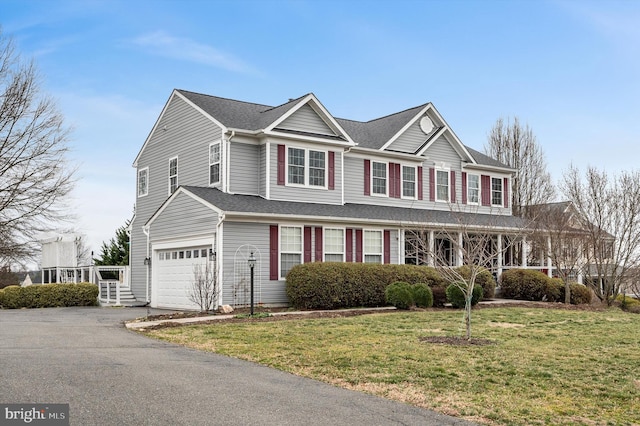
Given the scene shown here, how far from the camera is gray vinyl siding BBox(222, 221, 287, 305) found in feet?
67.3

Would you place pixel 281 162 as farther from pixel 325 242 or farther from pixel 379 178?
pixel 379 178

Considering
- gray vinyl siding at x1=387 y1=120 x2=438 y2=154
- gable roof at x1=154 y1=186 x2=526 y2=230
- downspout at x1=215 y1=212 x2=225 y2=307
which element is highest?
gray vinyl siding at x1=387 y1=120 x2=438 y2=154

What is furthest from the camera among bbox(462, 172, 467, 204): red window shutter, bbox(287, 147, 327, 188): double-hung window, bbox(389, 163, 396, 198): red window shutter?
bbox(462, 172, 467, 204): red window shutter

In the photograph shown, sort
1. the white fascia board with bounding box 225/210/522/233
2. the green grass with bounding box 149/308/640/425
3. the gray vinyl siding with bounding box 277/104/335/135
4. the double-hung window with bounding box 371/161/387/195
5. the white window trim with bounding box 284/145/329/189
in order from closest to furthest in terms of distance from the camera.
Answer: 1. the green grass with bounding box 149/308/640/425
2. the white fascia board with bounding box 225/210/522/233
3. the white window trim with bounding box 284/145/329/189
4. the gray vinyl siding with bounding box 277/104/335/135
5. the double-hung window with bounding box 371/161/387/195

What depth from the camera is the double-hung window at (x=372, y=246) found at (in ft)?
78.2

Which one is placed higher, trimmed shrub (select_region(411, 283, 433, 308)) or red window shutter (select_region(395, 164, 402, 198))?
red window shutter (select_region(395, 164, 402, 198))

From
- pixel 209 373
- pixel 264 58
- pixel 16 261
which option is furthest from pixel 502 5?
pixel 16 261

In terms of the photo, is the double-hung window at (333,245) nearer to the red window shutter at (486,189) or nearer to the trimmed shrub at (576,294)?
the trimmed shrub at (576,294)

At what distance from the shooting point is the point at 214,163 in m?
23.3

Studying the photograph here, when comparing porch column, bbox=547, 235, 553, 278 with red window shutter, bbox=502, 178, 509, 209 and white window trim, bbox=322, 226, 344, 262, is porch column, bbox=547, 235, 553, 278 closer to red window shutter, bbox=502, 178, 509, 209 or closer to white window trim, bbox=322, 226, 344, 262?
red window shutter, bbox=502, 178, 509, 209

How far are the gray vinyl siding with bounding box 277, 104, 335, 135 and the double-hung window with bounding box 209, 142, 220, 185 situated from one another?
8.02 feet

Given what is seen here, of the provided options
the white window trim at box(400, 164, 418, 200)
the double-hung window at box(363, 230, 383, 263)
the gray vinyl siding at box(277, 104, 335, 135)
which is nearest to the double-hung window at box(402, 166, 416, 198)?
the white window trim at box(400, 164, 418, 200)

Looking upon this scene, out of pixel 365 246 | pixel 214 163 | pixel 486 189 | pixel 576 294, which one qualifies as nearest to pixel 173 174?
pixel 214 163

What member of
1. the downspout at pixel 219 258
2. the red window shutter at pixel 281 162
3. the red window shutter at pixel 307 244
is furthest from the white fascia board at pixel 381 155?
the downspout at pixel 219 258
